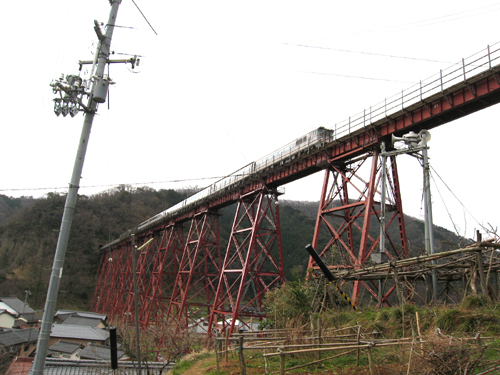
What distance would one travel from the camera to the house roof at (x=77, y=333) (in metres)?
26.2

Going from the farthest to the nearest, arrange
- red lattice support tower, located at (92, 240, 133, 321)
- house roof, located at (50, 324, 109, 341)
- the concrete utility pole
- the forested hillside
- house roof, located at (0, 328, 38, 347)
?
the forested hillside < red lattice support tower, located at (92, 240, 133, 321) < house roof, located at (50, 324, 109, 341) < house roof, located at (0, 328, 38, 347) < the concrete utility pole

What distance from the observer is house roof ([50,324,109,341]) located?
2617 centimetres

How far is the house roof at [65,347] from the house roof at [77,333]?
105 centimetres

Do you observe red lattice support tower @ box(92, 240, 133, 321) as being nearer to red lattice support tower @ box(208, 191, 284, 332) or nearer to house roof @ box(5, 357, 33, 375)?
house roof @ box(5, 357, 33, 375)

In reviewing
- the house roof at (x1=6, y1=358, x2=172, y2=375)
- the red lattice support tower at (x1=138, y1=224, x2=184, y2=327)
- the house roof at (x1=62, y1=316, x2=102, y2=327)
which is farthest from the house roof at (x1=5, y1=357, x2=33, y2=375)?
the house roof at (x1=62, y1=316, x2=102, y2=327)

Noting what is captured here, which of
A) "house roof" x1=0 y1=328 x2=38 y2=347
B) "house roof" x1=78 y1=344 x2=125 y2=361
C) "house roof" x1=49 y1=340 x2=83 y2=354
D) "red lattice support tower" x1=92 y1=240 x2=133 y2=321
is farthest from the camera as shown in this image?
"red lattice support tower" x1=92 y1=240 x2=133 y2=321

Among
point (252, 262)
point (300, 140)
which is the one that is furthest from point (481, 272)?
point (252, 262)

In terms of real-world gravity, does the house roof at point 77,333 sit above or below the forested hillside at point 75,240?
below

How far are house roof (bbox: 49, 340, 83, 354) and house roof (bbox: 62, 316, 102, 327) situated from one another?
5.99 m

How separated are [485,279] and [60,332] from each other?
28773 millimetres

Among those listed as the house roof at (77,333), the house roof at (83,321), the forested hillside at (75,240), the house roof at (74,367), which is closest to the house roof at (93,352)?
the house roof at (77,333)

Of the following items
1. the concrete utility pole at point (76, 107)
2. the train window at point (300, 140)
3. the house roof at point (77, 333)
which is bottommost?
the house roof at point (77, 333)

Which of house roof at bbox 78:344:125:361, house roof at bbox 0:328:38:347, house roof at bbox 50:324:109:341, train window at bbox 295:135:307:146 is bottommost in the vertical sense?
house roof at bbox 78:344:125:361

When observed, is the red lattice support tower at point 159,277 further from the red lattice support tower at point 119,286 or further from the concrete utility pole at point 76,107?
the concrete utility pole at point 76,107
